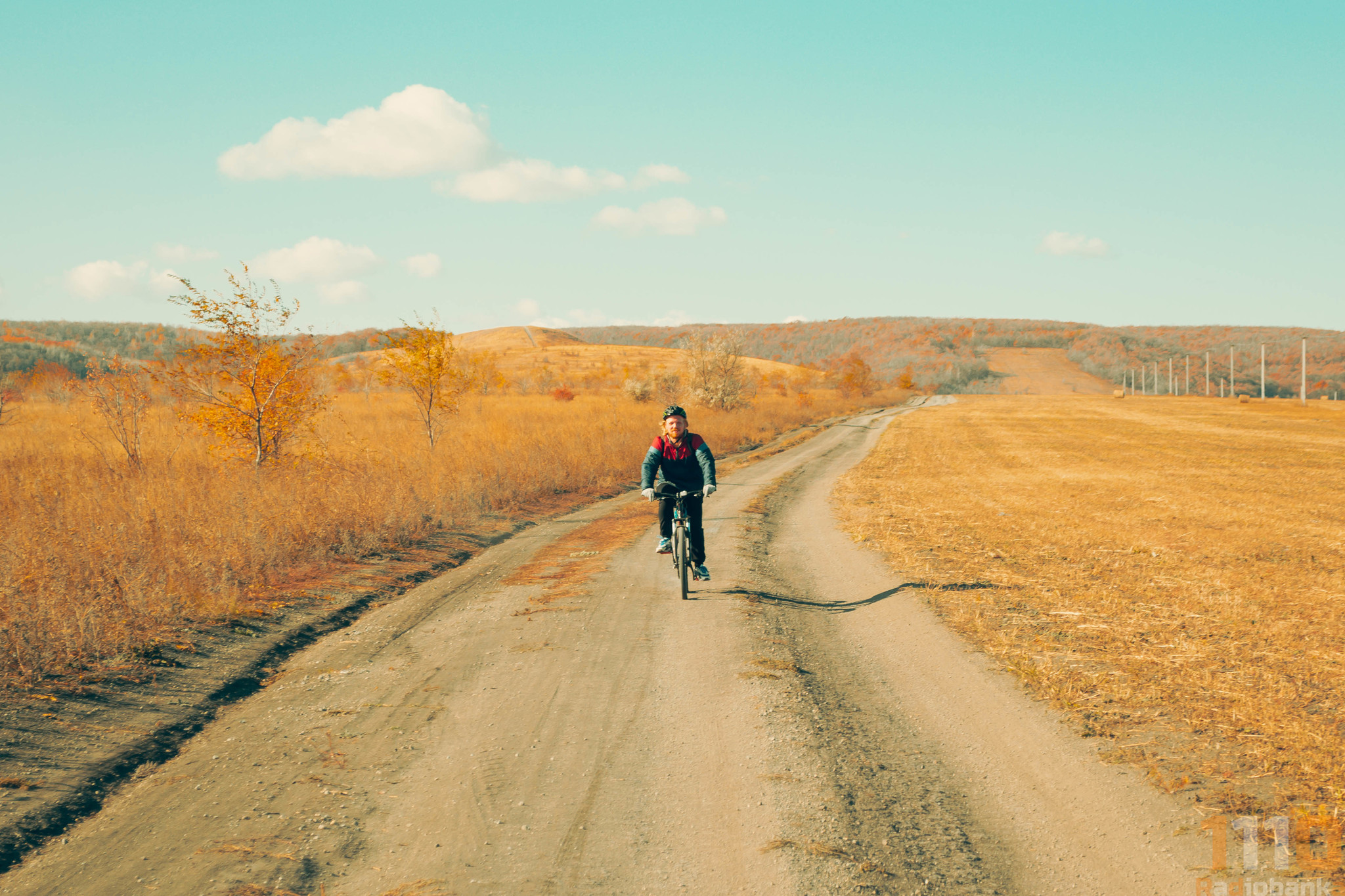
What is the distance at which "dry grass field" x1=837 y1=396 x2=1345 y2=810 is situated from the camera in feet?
16.3

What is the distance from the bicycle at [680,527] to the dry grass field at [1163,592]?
3.04 metres

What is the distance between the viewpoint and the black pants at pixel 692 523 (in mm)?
9031

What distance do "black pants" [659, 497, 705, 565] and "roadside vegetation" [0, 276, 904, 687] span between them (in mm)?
4660

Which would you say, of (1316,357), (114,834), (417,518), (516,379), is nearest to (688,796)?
(114,834)

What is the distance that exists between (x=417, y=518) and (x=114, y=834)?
8.87 metres

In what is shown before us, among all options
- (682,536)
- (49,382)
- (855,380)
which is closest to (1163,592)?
(682,536)

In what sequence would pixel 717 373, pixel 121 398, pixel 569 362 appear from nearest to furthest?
pixel 121 398, pixel 717 373, pixel 569 362

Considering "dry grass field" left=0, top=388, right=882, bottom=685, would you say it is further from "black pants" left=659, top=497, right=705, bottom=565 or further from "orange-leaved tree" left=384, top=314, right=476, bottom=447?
"black pants" left=659, top=497, right=705, bottom=565

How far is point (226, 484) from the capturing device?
12.5 metres

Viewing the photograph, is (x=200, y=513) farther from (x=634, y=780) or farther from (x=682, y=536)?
(x=634, y=780)

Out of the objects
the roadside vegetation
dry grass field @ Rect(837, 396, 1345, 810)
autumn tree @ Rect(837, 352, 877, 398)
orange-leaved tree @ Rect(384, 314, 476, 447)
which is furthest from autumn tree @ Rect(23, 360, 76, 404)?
autumn tree @ Rect(837, 352, 877, 398)

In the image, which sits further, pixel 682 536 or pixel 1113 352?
pixel 1113 352

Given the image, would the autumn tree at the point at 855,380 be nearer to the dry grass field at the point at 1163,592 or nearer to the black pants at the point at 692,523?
the dry grass field at the point at 1163,592

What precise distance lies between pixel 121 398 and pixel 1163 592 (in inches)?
Result: 698
